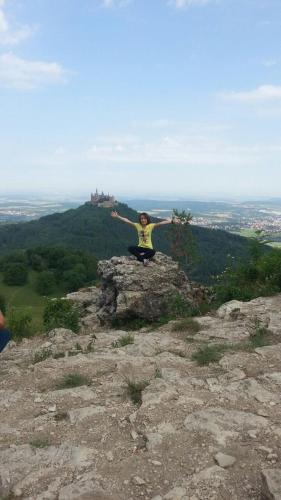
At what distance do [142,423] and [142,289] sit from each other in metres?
8.74

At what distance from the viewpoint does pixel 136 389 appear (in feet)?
23.1

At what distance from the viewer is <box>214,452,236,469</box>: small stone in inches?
192

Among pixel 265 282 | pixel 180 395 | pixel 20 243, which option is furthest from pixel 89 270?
pixel 180 395

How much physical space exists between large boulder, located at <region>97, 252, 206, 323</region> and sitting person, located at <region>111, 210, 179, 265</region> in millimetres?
293

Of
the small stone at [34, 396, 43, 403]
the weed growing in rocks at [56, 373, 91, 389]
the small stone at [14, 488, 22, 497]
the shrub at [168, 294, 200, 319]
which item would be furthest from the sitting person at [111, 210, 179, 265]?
the small stone at [14, 488, 22, 497]

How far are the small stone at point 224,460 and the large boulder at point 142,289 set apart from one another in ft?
28.5

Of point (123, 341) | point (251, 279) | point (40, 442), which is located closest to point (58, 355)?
point (123, 341)

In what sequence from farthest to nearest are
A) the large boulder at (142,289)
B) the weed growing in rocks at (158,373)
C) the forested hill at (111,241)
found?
1. the forested hill at (111,241)
2. the large boulder at (142,289)
3. the weed growing in rocks at (158,373)

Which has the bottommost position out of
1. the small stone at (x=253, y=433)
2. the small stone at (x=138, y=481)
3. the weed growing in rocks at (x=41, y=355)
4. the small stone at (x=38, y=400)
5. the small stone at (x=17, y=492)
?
the weed growing in rocks at (x=41, y=355)

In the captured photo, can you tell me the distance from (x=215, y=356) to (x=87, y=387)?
2808mm

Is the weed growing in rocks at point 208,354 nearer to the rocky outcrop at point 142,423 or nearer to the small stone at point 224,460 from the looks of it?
the rocky outcrop at point 142,423

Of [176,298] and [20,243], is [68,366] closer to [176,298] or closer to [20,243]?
[176,298]

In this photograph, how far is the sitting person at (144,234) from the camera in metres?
14.9

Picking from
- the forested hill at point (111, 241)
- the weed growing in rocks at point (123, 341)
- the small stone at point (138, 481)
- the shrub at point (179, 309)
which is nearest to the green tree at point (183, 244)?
the shrub at point (179, 309)
